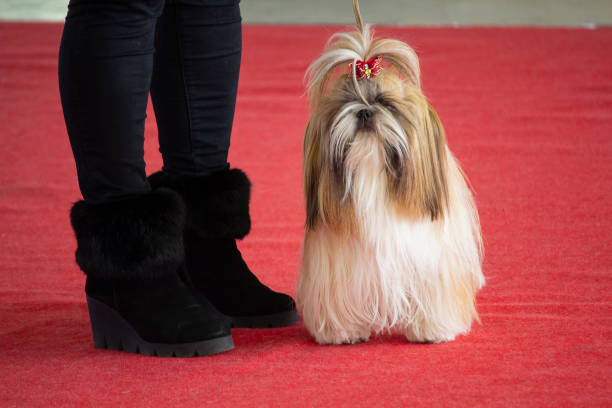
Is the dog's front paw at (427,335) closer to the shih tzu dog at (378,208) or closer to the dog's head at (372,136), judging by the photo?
the shih tzu dog at (378,208)

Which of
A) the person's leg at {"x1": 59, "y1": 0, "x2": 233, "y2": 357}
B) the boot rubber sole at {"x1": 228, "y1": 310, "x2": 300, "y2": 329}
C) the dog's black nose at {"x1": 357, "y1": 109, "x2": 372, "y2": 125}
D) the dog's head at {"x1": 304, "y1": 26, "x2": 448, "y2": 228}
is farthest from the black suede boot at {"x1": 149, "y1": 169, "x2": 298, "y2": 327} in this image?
the dog's black nose at {"x1": 357, "y1": 109, "x2": 372, "y2": 125}

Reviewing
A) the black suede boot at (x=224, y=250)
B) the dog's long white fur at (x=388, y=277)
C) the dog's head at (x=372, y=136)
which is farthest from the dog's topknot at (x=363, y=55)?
the black suede boot at (x=224, y=250)

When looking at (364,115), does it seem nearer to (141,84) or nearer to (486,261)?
(141,84)

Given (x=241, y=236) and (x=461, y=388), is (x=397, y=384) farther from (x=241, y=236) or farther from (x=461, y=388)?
(x=241, y=236)

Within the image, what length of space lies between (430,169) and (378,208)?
0.35ft

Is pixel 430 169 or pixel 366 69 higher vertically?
pixel 366 69

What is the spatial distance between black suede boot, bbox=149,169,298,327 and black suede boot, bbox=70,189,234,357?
0.37 feet

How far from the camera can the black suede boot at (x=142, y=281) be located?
54.6 inches

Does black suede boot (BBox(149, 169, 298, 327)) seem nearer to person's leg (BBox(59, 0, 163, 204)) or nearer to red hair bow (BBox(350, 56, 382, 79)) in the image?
person's leg (BBox(59, 0, 163, 204))

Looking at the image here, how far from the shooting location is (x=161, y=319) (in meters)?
1.43

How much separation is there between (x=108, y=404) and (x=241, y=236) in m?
0.48

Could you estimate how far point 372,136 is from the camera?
1.31m

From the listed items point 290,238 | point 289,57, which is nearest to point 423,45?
point 289,57

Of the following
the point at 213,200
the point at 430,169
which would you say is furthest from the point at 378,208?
the point at 213,200
